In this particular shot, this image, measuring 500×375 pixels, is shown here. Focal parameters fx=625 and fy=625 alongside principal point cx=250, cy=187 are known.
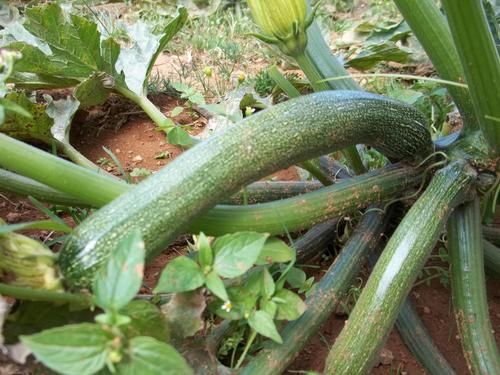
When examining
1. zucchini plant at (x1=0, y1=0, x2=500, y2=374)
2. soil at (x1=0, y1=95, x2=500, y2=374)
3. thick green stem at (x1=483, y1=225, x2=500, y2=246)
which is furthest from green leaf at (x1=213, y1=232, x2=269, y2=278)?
thick green stem at (x1=483, y1=225, x2=500, y2=246)

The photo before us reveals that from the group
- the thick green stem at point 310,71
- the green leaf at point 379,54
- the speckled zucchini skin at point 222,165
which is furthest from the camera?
the green leaf at point 379,54

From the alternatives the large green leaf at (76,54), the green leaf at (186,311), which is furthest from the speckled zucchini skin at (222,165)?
the large green leaf at (76,54)

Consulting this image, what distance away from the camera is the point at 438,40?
1574mm

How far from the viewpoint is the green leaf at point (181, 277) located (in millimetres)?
1078

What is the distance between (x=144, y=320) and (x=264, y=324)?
230mm

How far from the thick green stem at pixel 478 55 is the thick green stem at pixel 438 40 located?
17cm

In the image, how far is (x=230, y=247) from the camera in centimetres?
113

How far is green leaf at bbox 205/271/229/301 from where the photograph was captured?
108cm

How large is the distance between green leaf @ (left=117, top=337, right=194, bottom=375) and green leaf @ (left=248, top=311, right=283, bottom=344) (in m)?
0.26

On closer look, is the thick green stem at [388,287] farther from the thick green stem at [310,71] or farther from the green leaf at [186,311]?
the thick green stem at [310,71]

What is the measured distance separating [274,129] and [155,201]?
297 mm

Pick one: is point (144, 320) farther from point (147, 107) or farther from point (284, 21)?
point (147, 107)

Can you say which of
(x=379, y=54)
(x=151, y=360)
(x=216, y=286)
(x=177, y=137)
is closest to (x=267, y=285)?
(x=216, y=286)

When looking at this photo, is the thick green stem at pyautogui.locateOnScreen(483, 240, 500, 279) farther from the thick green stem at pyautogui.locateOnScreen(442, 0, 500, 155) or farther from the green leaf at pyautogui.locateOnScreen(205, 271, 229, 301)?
the green leaf at pyautogui.locateOnScreen(205, 271, 229, 301)
